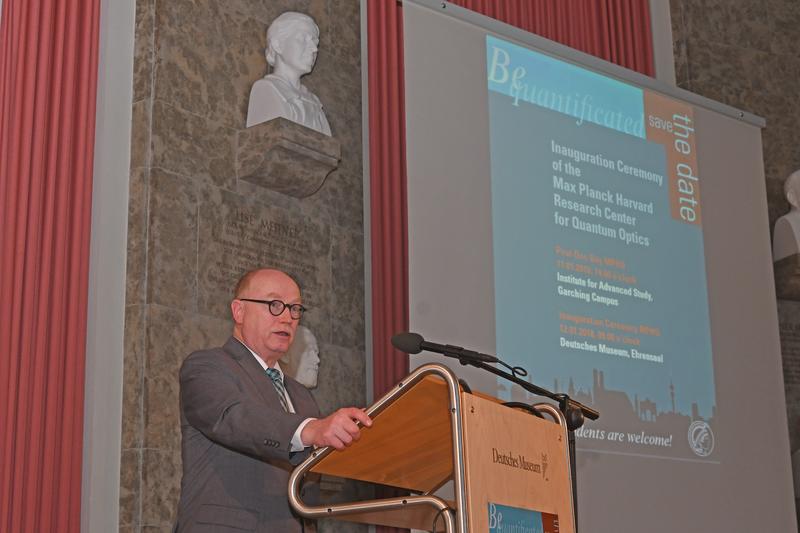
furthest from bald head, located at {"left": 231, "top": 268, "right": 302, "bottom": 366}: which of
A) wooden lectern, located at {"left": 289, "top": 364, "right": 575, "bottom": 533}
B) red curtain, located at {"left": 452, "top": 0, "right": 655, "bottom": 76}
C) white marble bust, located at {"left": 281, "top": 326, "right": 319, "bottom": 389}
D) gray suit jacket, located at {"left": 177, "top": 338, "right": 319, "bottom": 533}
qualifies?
red curtain, located at {"left": 452, "top": 0, "right": 655, "bottom": 76}

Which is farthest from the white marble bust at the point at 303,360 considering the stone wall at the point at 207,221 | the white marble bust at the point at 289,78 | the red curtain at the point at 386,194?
the white marble bust at the point at 289,78

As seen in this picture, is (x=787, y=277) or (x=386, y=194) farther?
(x=787, y=277)

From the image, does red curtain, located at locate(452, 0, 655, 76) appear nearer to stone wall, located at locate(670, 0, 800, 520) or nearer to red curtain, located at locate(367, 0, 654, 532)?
red curtain, located at locate(367, 0, 654, 532)

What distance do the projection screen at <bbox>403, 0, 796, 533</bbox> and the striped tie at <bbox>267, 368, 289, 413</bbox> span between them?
162 cm

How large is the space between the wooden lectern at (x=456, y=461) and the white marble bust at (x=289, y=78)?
2519mm

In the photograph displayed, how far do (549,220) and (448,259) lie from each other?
0.68 meters

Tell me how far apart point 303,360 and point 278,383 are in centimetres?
187

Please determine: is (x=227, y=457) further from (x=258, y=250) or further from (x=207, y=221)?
(x=258, y=250)

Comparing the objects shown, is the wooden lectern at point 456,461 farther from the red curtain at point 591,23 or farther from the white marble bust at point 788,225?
the white marble bust at point 788,225

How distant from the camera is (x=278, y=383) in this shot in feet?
11.3

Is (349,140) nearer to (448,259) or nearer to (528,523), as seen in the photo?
(448,259)

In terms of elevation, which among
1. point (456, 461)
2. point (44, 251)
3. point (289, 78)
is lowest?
point (456, 461)

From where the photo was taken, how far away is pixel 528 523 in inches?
111

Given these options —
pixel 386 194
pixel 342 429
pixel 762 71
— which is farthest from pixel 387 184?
pixel 762 71
